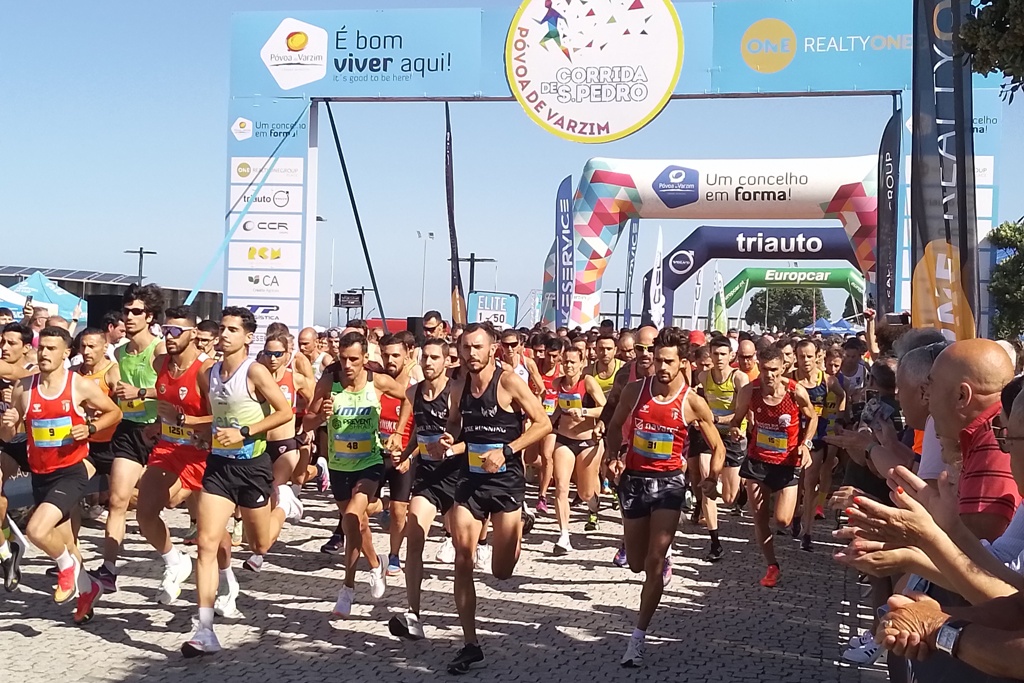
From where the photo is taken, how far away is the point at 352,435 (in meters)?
6.95

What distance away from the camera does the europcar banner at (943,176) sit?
18.4ft

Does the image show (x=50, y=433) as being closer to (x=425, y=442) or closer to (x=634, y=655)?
(x=425, y=442)

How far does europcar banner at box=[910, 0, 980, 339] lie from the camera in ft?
18.4

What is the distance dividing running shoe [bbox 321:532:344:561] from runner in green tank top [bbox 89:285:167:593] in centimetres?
174

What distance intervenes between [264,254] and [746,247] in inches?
528

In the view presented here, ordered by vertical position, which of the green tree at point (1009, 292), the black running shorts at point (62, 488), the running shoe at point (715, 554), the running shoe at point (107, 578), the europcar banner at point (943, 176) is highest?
the green tree at point (1009, 292)

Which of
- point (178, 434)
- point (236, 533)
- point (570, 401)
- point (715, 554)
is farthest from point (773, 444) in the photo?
point (236, 533)

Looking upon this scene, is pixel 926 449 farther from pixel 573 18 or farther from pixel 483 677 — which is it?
pixel 573 18

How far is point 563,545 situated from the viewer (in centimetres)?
905

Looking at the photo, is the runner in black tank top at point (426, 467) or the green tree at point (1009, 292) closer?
the runner in black tank top at point (426, 467)

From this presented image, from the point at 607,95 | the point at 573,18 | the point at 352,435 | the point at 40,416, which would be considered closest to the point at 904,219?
the point at 607,95

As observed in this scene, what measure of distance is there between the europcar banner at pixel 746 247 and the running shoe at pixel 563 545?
1431 cm

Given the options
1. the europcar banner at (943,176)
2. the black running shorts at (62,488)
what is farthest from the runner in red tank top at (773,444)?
the black running shorts at (62,488)

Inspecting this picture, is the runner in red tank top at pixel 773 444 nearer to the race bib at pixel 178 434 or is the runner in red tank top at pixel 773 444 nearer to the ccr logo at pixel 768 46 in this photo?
the race bib at pixel 178 434
